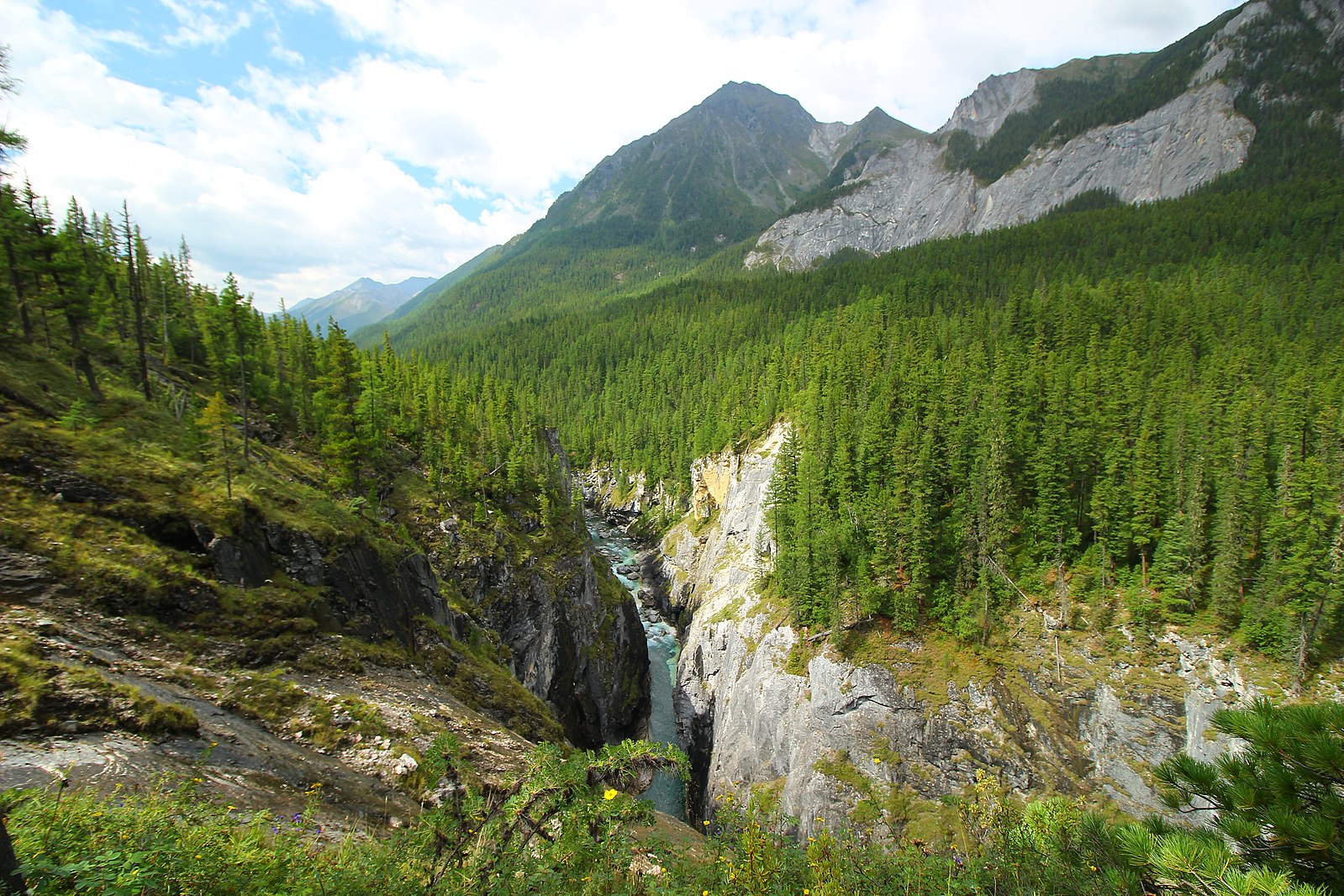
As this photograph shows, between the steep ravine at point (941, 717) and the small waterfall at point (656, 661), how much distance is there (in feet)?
6.55

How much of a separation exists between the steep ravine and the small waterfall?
1997 millimetres

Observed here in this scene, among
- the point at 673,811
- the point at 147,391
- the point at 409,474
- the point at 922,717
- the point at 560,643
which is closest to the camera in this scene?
the point at 147,391

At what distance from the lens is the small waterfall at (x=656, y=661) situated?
3866 centimetres

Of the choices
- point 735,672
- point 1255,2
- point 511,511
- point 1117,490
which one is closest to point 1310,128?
point 1255,2

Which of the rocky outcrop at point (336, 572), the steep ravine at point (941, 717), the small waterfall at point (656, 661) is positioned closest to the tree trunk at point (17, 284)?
the rocky outcrop at point (336, 572)

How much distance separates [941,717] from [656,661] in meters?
29.0

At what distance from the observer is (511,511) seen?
48.8 metres

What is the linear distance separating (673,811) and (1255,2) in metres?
269

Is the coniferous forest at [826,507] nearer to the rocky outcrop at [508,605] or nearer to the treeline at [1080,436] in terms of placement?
the treeline at [1080,436]

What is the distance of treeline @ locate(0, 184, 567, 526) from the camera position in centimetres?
2425

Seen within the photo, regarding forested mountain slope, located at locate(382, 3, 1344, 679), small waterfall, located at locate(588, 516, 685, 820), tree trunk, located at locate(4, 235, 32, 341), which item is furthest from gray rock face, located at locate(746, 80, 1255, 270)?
tree trunk, located at locate(4, 235, 32, 341)

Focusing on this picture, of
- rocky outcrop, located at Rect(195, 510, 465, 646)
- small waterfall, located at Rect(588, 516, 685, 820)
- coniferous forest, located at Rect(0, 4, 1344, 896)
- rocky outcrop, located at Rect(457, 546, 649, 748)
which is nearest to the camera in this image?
coniferous forest, located at Rect(0, 4, 1344, 896)

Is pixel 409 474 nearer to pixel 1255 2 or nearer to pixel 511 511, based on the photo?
pixel 511 511

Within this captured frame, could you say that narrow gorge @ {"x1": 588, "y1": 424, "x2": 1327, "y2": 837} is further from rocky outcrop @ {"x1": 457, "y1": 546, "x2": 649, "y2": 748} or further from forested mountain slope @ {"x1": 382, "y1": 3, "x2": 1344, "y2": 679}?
rocky outcrop @ {"x1": 457, "y1": 546, "x2": 649, "y2": 748}
